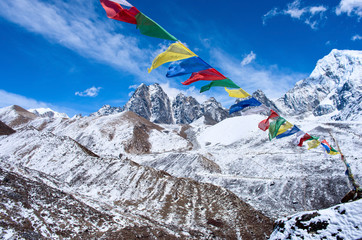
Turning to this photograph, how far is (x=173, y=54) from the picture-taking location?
24.5 feet

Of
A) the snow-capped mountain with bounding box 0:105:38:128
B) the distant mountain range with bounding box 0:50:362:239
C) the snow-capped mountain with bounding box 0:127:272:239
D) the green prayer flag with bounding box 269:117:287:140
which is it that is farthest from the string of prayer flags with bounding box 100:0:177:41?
the snow-capped mountain with bounding box 0:105:38:128

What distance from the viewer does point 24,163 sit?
2862cm

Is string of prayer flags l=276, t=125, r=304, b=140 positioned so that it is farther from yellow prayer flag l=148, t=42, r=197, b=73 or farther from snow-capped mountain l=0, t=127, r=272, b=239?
yellow prayer flag l=148, t=42, r=197, b=73

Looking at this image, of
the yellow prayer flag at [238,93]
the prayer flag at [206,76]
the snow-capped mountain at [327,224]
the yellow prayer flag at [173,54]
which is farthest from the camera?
the yellow prayer flag at [238,93]

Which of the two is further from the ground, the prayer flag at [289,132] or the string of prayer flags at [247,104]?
the string of prayer flags at [247,104]

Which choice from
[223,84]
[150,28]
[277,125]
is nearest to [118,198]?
[277,125]

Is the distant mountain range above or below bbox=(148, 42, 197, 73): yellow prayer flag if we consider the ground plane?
below

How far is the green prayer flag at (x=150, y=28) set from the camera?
22.5 ft

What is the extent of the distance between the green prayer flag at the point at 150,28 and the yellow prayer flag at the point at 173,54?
55 cm

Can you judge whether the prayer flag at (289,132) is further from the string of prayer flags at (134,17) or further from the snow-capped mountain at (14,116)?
the snow-capped mountain at (14,116)

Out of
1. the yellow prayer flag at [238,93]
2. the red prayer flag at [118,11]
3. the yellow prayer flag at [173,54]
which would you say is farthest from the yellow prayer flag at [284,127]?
the red prayer flag at [118,11]

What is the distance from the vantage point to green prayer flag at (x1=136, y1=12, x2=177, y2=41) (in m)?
6.85

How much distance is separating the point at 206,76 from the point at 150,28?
2859 millimetres

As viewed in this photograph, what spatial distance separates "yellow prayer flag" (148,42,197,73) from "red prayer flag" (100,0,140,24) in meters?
1.56
